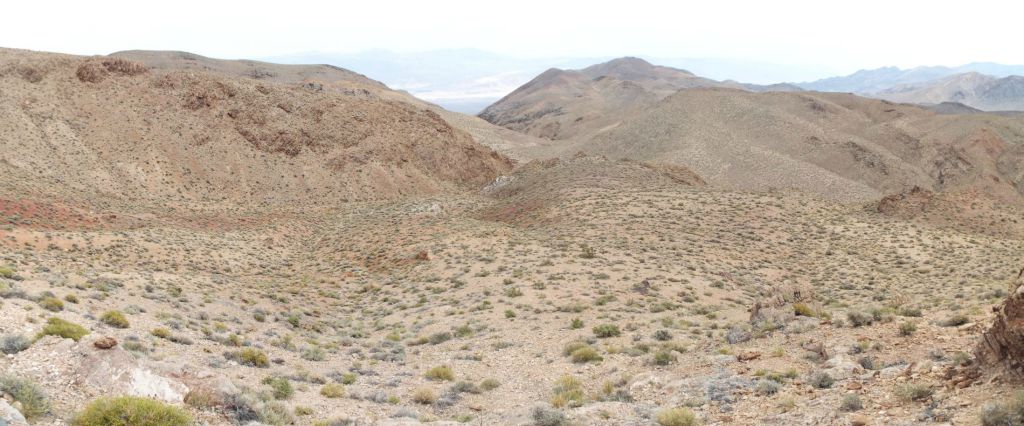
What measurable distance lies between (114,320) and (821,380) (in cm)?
1615

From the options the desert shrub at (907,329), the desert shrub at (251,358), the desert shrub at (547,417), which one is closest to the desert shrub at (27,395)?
the desert shrub at (251,358)

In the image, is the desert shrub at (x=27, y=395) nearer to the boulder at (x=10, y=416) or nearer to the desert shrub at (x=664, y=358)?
the boulder at (x=10, y=416)

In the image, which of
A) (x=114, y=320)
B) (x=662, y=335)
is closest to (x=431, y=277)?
(x=662, y=335)

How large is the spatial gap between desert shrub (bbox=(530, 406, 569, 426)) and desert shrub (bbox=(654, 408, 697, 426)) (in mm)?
1694

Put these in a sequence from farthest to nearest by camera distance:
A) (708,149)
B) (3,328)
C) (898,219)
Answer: (708,149)
(898,219)
(3,328)

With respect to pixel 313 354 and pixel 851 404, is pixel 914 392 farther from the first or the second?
pixel 313 354

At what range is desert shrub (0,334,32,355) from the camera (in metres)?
10.3

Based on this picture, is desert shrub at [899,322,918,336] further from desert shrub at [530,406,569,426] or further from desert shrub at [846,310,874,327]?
desert shrub at [530,406,569,426]

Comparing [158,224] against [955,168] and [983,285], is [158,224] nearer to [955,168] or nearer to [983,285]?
[983,285]

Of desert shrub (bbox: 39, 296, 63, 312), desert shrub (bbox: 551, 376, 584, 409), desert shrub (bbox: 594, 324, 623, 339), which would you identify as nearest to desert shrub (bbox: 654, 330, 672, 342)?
desert shrub (bbox: 594, 324, 623, 339)

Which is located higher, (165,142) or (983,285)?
(165,142)

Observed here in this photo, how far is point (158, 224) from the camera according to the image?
120 feet

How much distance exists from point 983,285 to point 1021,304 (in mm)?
16018

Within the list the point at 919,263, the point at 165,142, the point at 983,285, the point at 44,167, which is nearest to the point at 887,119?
the point at 919,263
